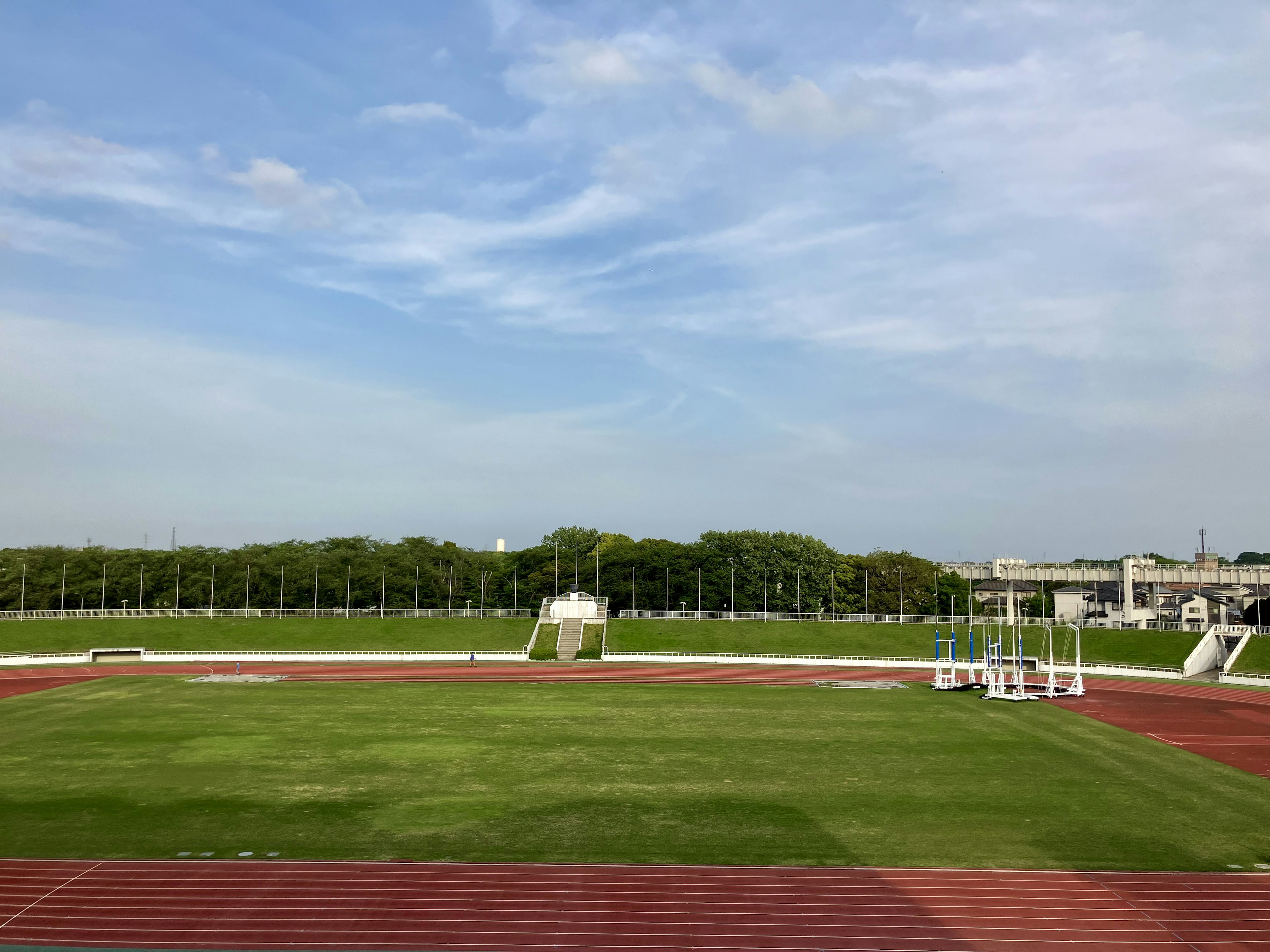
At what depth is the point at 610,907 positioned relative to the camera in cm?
1681

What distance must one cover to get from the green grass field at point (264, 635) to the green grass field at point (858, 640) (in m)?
10.9

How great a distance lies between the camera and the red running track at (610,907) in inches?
609

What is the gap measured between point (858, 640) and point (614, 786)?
2097 inches

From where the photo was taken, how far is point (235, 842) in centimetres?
2023

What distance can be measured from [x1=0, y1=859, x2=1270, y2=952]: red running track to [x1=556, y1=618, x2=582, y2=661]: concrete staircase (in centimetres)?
4933

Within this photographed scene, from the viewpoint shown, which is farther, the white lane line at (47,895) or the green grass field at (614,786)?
the green grass field at (614,786)

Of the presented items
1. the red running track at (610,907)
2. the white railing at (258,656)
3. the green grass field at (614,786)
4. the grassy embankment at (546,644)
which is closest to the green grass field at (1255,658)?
the green grass field at (614,786)

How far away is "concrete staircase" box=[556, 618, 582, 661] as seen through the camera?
69.5 meters

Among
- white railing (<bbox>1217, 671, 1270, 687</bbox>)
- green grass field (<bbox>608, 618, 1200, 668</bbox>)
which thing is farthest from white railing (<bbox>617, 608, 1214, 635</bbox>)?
white railing (<bbox>1217, 671, 1270, 687</bbox>)

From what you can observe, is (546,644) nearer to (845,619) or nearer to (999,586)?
(845,619)

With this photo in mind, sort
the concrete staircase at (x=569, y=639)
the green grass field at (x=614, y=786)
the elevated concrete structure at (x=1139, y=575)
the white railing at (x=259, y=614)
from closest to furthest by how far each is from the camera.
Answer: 1. the green grass field at (x=614, y=786)
2. the concrete staircase at (x=569, y=639)
3. the white railing at (x=259, y=614)
4. the elevated concrete structure at (x=1139, y=575)

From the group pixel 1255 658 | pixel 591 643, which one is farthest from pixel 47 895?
pixel 1255 658

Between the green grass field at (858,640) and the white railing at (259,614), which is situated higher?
the white railing at (259,614)

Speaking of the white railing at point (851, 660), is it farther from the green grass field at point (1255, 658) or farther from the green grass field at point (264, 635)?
the green grass field at point (264, 635)
